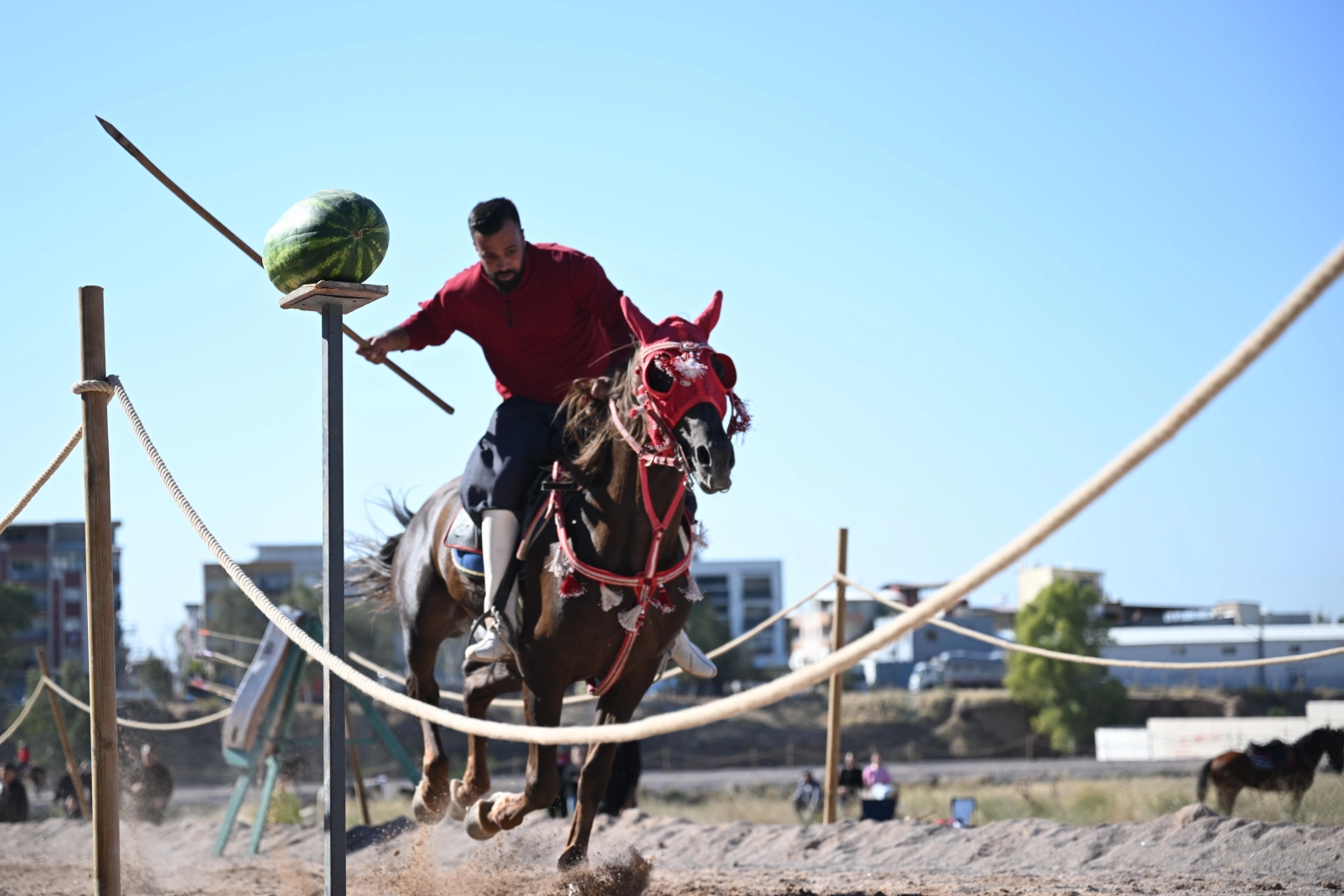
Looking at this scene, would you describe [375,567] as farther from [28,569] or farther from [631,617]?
[28,569]

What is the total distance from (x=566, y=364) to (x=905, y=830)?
4.86 metres

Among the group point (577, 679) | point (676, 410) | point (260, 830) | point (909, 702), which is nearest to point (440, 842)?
point (260, 830)

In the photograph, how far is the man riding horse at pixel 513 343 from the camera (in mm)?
6020

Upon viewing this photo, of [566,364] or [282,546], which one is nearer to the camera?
[566,364]

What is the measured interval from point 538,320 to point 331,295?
1286 mm

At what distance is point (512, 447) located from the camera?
243 inches

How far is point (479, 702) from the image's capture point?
6.93 meters

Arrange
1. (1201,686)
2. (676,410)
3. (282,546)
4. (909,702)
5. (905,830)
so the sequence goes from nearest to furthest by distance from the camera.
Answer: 1. (676,410)
2. (905,830)
3. (909,702)
4. (1201,686)
5. (282,546)

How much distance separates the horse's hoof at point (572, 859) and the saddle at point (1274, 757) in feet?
32.6

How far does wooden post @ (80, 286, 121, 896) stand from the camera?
4.79 meters

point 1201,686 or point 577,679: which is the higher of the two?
point 577,679

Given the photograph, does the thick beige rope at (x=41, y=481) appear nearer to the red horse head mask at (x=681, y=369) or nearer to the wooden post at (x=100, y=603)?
the wooden post at (x=100, y=603)

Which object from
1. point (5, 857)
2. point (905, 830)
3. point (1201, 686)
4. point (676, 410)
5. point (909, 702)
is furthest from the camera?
point (1201, 686)

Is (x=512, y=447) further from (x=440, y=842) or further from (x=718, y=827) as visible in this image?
(x=440, y=842)
